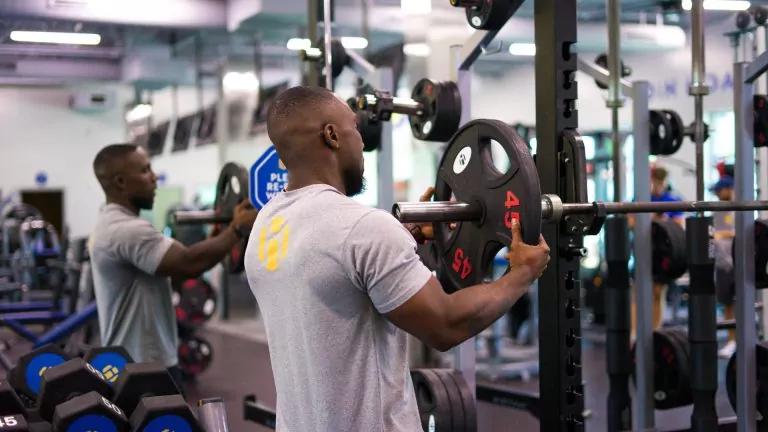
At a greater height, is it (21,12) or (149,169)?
(21,12)

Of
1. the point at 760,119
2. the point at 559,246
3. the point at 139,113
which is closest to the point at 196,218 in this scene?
the point at 559,246

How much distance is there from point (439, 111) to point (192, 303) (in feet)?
11.7

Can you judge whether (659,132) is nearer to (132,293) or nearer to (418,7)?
(132,293)

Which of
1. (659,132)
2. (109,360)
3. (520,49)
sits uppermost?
(520,49)

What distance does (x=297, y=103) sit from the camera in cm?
171

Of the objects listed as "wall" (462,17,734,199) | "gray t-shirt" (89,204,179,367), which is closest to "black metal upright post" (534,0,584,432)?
"gray t-shirt" (89,204,179,367)

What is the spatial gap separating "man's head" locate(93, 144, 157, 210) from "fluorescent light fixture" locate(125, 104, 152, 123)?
994 centimetres

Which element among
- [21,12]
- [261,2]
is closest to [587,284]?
[261,2]

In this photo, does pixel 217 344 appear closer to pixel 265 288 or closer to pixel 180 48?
pixel 180 48

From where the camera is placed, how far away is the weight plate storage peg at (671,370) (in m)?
3.88

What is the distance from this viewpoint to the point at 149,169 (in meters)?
3.42

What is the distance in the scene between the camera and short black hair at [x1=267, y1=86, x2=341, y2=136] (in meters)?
1.71

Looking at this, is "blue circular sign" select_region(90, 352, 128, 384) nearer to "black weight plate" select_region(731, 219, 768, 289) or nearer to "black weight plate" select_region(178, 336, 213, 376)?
"black weight plate" select_region(731, 219, 768, 289)

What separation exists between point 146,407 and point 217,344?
5786 millimetres
